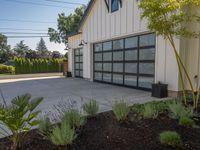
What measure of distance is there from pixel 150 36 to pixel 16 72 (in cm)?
2035

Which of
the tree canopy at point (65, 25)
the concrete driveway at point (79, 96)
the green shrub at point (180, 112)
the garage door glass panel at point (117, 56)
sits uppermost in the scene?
the tree canopy at point (65, 25)

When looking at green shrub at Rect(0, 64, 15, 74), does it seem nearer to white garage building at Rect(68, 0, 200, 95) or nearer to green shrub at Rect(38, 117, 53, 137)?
white garage building at Rect(68, 0, 200, 95)

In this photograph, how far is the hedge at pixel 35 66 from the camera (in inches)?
931

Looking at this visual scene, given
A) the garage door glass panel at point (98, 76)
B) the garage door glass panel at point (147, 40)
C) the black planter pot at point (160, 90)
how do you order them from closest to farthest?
the black planter pot at point (160, 90)
the garage door glass panel at point (147, 40)
the garage door glass panel at point (98, 76)

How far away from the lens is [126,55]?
8.77m

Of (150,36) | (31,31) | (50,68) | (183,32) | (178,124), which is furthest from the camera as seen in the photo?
(31,31)

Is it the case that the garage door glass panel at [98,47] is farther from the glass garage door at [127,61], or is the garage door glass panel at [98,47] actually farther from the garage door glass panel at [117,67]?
the garage door glass panel at [117,67]

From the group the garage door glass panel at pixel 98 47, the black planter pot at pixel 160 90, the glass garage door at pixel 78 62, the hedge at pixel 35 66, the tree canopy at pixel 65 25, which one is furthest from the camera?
the tree canopy at pixel 65 25

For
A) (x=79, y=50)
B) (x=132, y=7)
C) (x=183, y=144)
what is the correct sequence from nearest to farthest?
(x=183, y=144) < (x=132, y=7) < (x=79, y=50)

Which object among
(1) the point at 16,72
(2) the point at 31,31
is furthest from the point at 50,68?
(2) the point at 31,31

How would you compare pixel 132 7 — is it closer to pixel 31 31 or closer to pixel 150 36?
pixel 150 36

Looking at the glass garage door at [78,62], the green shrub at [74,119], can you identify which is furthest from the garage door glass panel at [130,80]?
the glass garage door at [78,62]

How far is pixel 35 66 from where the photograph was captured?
25.0 metres

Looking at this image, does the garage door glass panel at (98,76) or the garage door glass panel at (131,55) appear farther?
the garage door glass panel at (98,76)
